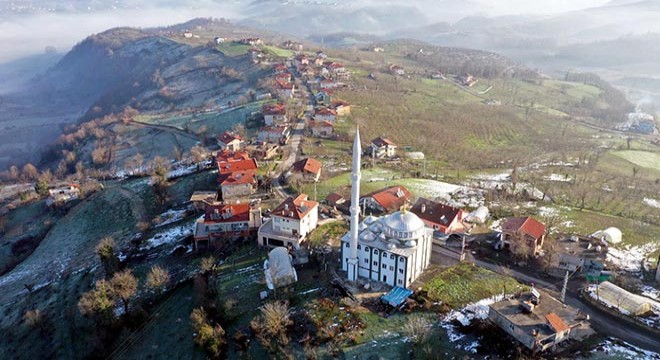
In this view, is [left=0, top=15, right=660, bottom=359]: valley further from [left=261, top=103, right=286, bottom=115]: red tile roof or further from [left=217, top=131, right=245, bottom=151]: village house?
[left=217, top=131, right=245, bottom=151]: village house

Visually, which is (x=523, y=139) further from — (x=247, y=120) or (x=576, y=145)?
(x=247, y=120)

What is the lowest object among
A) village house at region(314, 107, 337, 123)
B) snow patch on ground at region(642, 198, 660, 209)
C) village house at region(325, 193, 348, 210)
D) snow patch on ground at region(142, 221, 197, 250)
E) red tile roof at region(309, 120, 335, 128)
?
Result: snow patch on ground at region(142, 221, 197, 250)

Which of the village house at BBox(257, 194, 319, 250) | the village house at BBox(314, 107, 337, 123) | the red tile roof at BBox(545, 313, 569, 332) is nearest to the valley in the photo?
the village house at BBox(314, 107, 337, 123)

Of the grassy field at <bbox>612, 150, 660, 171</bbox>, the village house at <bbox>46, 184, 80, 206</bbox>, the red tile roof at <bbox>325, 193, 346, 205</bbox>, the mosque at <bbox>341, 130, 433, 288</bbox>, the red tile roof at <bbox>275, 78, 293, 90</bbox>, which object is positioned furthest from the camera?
the red tile roof at <bbox>275, 78, 293, 90</bbox>

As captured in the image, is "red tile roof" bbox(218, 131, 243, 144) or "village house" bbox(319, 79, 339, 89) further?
"village house" bbox(319, 79, 339, 89)

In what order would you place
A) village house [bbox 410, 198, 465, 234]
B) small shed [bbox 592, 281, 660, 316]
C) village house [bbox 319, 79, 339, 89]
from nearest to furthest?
small shed [bbox 592, 281, 660, 316], village house [bbox 410, 198, 465, 234], village house [bbox 319, 79, 339, 89]

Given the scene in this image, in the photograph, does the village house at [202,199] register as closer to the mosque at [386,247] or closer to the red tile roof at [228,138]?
→ the red tile roof at [228,138]

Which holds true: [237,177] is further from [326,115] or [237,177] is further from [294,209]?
Result: [326,115]
